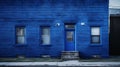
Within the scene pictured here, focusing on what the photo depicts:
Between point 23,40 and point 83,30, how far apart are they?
5.46m

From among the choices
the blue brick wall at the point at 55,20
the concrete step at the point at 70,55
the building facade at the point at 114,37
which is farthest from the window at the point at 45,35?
the building facade at the point at 114,37

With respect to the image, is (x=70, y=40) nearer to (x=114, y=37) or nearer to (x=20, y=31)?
(x=20, y=31)

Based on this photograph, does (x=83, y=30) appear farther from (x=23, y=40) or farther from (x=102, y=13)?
(x=23, y=40)

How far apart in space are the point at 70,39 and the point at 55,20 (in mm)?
2178

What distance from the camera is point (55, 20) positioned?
2486 cm

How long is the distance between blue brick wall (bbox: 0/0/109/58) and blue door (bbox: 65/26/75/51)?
42cm

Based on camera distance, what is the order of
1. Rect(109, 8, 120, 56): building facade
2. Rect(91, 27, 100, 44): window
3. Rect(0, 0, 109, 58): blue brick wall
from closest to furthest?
Rect(0, 0, 109, 58): blue brick wall
Rect(91, 27, 100, 44): window
Rect(109, 8, 120, 56): building facade

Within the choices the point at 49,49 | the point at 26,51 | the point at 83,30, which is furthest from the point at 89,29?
the point at 26,51

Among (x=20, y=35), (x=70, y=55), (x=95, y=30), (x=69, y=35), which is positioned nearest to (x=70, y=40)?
(x=69, y=35)

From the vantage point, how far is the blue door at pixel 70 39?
25016mm

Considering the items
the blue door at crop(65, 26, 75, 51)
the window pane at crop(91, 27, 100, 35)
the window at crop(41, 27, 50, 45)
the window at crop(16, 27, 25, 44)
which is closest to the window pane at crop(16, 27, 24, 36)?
the window at crop(16, 27, 25, 44)

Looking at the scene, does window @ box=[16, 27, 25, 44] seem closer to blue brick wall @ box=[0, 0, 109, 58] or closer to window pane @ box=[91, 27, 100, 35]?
blue brick wall @ box=[0, 0, 109, 58]

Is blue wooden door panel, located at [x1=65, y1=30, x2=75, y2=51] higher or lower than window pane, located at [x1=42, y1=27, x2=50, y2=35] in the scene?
lower

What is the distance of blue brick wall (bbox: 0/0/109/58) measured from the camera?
81.4ft
